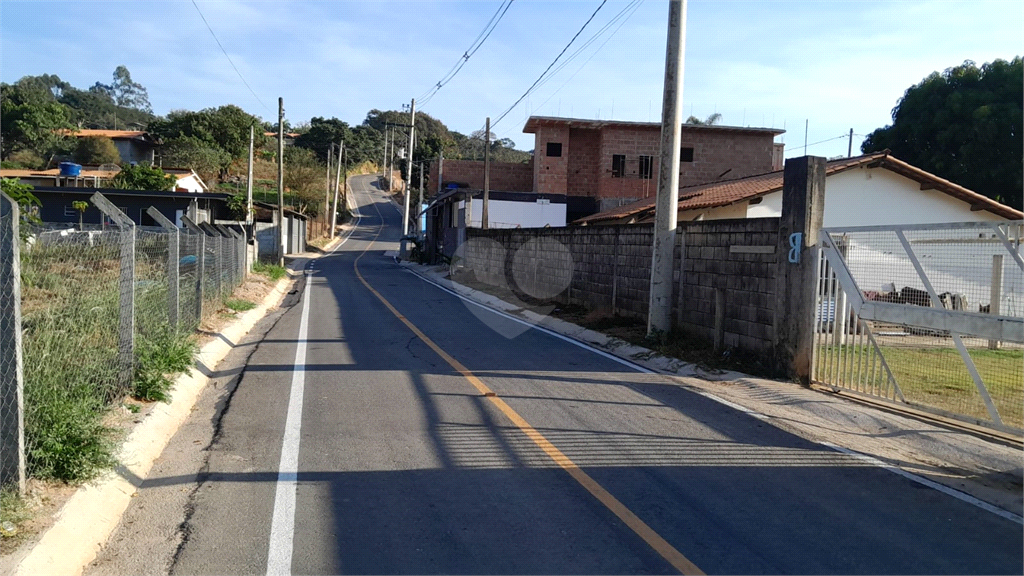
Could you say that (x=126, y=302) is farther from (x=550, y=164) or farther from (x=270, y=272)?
(x=550, y=164)

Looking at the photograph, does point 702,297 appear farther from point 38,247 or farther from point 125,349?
point 38,247

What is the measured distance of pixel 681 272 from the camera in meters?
13.3

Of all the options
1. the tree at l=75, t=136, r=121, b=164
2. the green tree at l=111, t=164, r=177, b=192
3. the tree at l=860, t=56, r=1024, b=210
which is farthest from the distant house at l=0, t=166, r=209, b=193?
the tree at l=860, t=56, r=1024, b=210

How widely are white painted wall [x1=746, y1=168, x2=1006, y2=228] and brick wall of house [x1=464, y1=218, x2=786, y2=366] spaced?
6.46 metres

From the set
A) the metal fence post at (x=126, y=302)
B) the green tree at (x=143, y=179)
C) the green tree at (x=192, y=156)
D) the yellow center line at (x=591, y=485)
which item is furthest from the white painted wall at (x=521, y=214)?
the green tree at (x=192, y=156)

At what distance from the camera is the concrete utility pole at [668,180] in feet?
40.8

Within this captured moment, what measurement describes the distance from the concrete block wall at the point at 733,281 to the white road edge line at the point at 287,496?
20.7 feet

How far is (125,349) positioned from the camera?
782 cm

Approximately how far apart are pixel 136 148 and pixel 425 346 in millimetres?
74547

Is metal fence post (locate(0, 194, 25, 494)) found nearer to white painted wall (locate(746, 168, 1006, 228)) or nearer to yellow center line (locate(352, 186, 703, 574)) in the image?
yellow center line (locate(352, 186, 703, 574))

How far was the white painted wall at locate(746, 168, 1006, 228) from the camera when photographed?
22109 millimetres

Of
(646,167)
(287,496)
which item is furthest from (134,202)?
(287,496)

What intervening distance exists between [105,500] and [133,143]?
79760mm

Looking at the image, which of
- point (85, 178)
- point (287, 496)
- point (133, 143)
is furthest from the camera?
point (133, 143)
